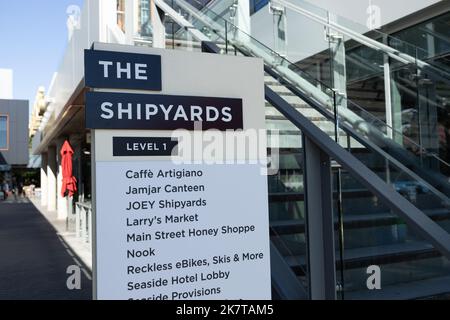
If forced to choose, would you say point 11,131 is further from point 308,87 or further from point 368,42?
point 308,87

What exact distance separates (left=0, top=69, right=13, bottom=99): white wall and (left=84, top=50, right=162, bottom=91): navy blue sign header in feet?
165

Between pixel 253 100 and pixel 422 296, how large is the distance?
2.06 metres

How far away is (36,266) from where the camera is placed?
8.02 metres

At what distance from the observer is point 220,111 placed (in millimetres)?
2768

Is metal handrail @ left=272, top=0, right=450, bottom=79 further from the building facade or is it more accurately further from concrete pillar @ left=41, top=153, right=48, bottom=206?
the building facade

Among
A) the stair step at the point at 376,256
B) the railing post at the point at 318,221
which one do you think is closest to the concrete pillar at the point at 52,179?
the stair step at the point at 376,256

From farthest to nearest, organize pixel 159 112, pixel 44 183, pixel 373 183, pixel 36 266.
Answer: pixel 44 183 < pixel 36 266 < pixel 373 183 < pixel 159 112

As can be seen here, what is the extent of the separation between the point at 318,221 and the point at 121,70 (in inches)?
72.1

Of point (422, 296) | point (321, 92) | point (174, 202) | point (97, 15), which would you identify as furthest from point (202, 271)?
point (97, 15)

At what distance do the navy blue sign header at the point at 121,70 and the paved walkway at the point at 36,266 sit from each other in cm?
386

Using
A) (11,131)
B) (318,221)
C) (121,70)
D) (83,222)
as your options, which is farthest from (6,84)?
(121,70)
